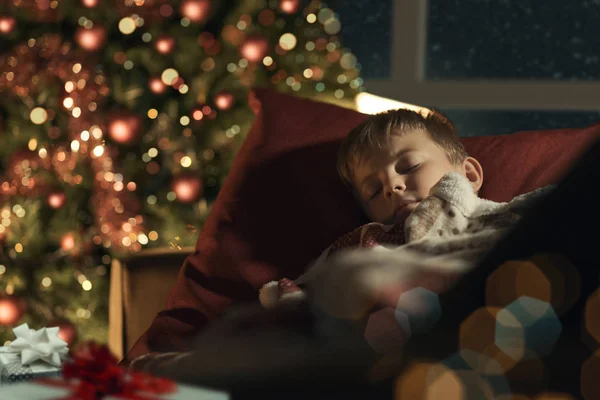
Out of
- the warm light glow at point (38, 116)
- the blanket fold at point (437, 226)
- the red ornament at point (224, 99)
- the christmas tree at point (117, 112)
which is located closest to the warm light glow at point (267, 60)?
the christmas tree at point (117, 112)

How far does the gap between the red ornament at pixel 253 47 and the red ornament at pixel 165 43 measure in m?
0.19

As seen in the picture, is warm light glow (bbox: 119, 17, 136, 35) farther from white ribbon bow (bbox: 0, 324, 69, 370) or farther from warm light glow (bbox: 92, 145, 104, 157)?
Answer: white ribbon bow (bbox: 0, 324, 69, 370)

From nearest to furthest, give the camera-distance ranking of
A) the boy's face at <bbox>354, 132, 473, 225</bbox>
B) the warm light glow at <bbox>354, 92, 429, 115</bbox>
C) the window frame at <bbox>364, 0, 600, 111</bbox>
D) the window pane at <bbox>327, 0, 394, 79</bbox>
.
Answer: the boy's face at <bbox>354, 132, 473, 225</bbox> < the warm light glow at <bbox>354, 92, 429, 115</bbox> < the window frame at <bbox>364, 0, 600, 111</bbox> < the window pane at <bbox>327, 0, 394, 79</bbox>

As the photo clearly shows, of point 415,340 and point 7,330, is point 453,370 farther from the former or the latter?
point 7,330

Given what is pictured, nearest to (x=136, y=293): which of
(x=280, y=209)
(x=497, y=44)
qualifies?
(x=280, y=209)

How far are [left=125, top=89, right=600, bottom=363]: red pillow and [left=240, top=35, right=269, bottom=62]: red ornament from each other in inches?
25.2

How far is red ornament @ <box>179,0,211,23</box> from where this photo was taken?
1.94m

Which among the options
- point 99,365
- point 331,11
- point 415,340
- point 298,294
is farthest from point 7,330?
point 415,340

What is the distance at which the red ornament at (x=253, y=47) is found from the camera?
75.8 inches

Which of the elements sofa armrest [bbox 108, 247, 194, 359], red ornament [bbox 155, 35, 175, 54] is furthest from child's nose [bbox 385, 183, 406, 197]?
red ornament [bbox 155, 35, 175, 54]

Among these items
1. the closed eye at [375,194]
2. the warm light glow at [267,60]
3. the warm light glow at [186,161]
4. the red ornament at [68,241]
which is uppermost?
the warm light glow at [267,60]

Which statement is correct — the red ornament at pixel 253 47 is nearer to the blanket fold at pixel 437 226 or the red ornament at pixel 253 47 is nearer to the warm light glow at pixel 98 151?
the warm light glow at pixel 98 151

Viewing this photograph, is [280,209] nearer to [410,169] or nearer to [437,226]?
[410,169]

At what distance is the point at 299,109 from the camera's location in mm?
1394
